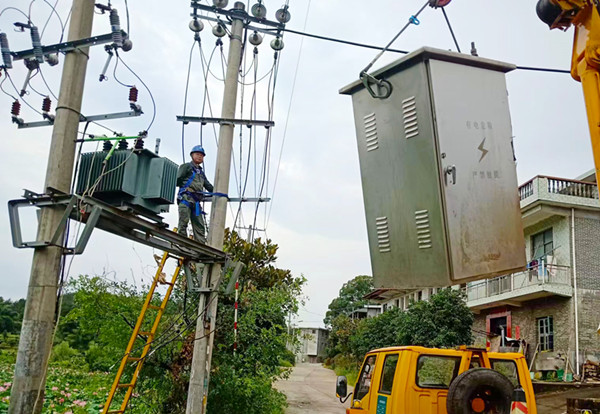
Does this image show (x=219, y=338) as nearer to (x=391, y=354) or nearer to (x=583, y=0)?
(x=391, y=354)

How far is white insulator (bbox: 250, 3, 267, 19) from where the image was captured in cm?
982

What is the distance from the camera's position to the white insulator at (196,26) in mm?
9969

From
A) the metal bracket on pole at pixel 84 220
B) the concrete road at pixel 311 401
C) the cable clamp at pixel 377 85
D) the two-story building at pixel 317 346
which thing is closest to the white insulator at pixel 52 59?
the metal bracket on pole at pixel 84 220

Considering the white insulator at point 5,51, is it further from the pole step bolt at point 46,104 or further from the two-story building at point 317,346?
the two-story building at point 317,346

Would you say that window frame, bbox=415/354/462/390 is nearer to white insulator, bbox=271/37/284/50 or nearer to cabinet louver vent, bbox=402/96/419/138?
cabinet louver vent, bbox=402/96/419/138

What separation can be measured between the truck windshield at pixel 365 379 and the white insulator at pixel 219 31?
5975 millimetres

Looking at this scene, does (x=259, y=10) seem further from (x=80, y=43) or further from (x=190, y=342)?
(x=190, y=342)

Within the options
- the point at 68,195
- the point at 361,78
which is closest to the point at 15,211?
the point at 68,195

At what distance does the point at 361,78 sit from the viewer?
13.4 ft

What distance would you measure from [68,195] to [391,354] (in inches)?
172

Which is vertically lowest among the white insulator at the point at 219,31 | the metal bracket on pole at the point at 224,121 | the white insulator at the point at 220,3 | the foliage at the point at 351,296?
the metal bracket on pole at the point at 224,121

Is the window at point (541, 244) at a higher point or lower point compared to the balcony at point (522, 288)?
higher

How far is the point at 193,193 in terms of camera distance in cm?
846

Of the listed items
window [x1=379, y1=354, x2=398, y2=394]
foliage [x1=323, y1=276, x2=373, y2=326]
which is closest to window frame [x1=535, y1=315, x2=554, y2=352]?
window [x1=379, y1=354, x2=398, y2=394]
